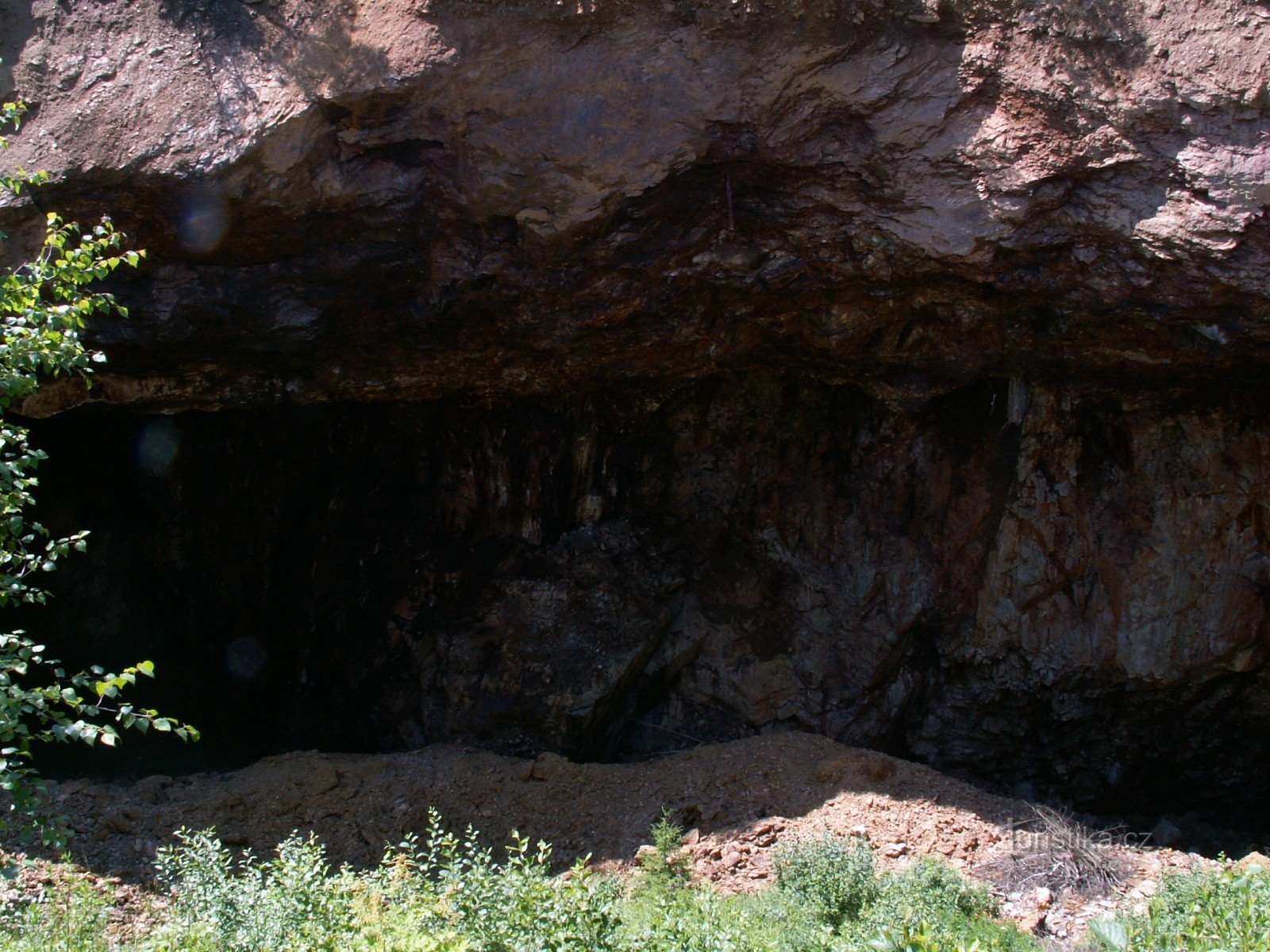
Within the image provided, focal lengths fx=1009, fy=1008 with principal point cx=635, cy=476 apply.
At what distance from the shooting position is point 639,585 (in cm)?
654

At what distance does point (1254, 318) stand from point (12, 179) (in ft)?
16.2

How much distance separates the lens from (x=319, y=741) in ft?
21.7

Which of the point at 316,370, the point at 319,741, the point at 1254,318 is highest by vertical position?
the point at 1254,318

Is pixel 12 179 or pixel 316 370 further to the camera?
pixel 316 370

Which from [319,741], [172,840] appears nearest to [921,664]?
[319,741]

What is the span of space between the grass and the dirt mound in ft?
1.48

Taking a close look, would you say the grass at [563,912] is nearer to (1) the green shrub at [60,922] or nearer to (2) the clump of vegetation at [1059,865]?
(1) the green shrub at [60,922]

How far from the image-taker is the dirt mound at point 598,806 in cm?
486

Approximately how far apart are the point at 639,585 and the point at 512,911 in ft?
11.3

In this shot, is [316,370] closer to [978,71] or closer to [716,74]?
[716,74]

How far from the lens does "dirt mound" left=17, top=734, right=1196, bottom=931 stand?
4859 millimetres

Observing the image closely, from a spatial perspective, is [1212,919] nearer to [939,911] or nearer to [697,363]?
[939,911]

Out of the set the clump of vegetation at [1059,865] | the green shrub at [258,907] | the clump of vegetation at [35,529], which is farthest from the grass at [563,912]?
the clump of vegetation at [35,529]

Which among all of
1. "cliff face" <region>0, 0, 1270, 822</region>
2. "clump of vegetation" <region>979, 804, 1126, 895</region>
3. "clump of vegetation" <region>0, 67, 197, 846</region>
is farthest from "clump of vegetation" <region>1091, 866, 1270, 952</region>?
"clump of vegetation" <region>0, 67, 197, 846</region>
